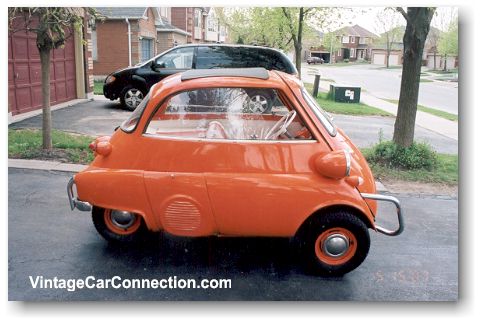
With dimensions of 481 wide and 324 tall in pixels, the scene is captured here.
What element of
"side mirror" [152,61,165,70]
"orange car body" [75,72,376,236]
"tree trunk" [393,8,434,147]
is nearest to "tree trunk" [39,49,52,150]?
"side mirror" [152,61,165,70]

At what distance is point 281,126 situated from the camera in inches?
134

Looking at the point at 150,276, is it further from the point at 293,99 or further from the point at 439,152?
the point at 439,152

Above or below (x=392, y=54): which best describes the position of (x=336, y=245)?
below

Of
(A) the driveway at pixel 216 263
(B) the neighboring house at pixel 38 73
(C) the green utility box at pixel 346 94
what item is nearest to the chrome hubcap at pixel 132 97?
(B) the neighboring house at pixel 38 73

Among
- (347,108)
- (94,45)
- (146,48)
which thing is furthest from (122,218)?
(146,48)

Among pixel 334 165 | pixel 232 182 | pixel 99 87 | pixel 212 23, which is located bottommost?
pixel 232 182

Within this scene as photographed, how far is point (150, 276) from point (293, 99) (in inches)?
62.4

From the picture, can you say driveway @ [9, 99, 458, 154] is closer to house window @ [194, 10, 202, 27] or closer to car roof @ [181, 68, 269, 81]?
house window @ [194, 10, 202, 27]

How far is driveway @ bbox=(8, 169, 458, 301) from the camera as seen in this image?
300 centimetres

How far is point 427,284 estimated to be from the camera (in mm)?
3162

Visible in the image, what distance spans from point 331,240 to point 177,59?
15.3 feet

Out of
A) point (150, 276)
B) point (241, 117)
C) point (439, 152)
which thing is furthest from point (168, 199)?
point (439, 152)

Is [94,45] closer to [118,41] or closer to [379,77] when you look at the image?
[118,41]

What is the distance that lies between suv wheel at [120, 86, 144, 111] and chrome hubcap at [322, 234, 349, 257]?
3.59m
